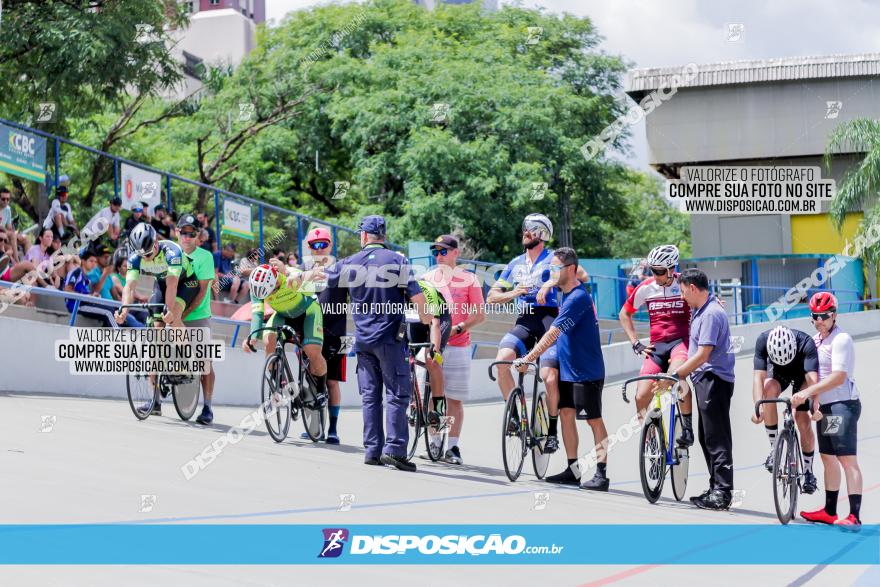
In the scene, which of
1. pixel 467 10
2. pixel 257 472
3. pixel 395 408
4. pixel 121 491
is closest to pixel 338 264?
pixel 395 408

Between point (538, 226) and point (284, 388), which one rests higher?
point (538, 226)

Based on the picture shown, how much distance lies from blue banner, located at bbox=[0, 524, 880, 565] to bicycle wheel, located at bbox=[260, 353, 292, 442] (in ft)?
11.4

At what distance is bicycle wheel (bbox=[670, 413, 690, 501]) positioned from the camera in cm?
881

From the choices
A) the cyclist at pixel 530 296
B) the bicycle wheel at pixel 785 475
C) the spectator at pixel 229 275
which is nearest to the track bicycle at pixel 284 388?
the cyclist at pixel 530 296

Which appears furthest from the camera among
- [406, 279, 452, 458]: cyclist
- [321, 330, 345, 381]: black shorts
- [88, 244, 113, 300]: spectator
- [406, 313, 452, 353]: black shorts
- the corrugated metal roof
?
the corrugated metal roof

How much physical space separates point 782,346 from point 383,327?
9.83 feet

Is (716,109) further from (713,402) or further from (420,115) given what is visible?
(713,402)

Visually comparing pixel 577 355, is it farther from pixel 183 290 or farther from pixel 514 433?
pixel 183 290

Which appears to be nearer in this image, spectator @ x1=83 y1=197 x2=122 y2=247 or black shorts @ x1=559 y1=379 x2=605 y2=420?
black shorts @ x1=559 y1=379 x2=605 y2=420

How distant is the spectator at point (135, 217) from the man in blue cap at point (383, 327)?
9406 mm

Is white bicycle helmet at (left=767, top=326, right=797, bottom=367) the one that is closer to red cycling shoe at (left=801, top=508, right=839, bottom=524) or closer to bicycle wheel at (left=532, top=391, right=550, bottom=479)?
red cycling shoe at (left=801, top=508, right=839, bottom=524)

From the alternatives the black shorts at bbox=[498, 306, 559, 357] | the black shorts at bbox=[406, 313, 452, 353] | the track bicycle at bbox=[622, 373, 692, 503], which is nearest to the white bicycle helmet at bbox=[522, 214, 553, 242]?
the black shorts at bbox=[498, 306, 559, 357]

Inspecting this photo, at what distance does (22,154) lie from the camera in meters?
16.2

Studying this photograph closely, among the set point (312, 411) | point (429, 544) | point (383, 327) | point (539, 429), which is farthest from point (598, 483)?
point (429, 544)
